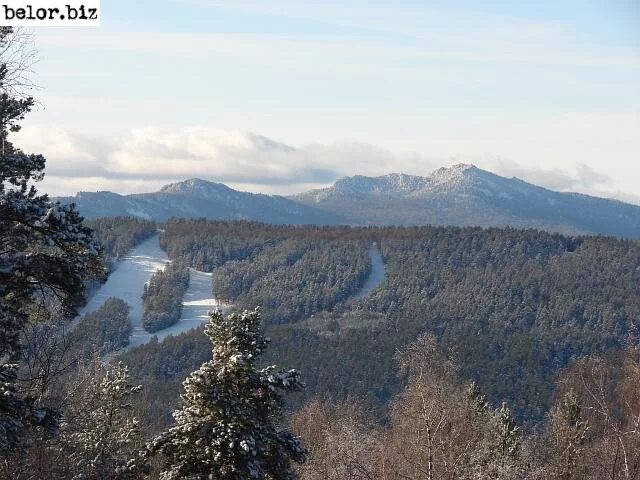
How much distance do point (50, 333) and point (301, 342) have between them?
177 m

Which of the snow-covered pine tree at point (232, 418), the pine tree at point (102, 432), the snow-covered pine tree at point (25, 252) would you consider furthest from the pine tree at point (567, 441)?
the snow-covered pine tree at point (25, 252)

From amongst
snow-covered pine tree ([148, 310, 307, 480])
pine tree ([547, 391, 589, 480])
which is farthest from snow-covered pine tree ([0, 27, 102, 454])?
pine tree ([547, 391, 589, 480])

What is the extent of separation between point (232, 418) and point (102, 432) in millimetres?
7054

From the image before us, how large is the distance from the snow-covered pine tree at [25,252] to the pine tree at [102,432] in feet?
22.0

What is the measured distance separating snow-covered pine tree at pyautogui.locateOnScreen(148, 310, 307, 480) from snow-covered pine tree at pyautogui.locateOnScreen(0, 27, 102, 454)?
4.44m

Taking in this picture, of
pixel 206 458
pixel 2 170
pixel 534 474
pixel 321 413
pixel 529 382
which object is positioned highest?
pixel 2 170

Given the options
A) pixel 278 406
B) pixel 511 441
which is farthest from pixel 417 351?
pixel 278 406

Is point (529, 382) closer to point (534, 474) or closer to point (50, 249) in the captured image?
point (534, 474)

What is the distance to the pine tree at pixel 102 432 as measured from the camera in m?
21.5

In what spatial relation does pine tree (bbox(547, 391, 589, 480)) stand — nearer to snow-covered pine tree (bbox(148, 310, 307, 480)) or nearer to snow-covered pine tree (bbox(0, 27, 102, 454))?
snow-covered pine tree (bbox(148, 310, 307, 480))

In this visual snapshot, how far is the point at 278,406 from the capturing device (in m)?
19.2

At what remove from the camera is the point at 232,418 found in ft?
60.0

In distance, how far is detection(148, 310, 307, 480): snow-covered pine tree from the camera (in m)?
18.0

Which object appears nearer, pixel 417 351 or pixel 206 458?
pixel 206 458
